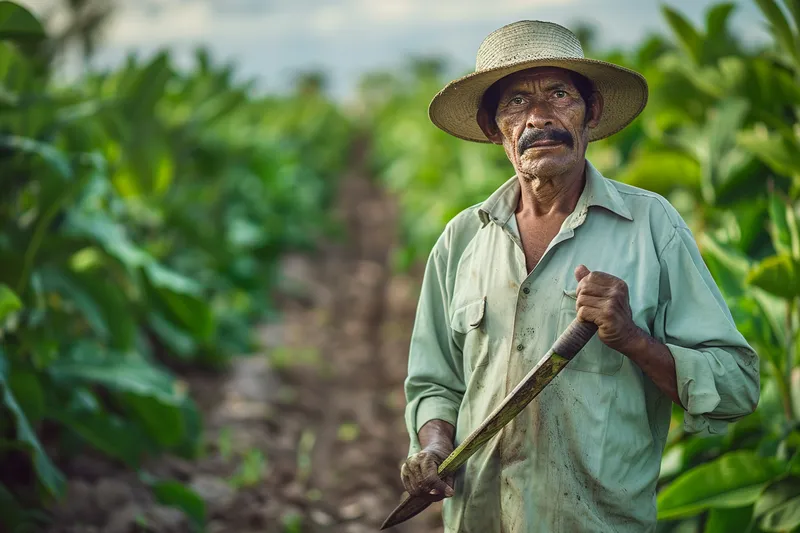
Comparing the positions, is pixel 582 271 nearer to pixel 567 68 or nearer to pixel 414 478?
pixel 567 68

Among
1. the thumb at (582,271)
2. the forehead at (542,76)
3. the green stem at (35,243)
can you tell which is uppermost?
the green stem at (35,243)

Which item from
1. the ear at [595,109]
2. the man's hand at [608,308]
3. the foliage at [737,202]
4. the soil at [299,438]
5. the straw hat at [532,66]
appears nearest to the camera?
the man's hand at [608,308]

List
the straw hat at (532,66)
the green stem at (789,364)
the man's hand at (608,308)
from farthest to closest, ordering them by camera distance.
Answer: the green stem at (789,364) < the straw hat at (532,66) < the man's hand at (608,308)

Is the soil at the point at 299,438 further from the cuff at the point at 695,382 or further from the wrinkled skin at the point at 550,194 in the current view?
the cuff at the point at 695,382

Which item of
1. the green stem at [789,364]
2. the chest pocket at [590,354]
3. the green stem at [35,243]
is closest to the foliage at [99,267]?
the green stem at [35,243]

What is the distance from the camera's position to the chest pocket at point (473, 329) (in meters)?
1.89

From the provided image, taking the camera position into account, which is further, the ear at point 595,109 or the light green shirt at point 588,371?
the ear at point 595,109

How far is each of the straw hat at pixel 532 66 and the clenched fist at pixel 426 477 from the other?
760 mm

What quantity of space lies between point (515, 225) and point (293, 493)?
2780mm

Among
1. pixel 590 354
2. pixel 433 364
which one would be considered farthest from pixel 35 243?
pixel 590 354

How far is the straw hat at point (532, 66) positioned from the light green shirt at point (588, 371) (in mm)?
191

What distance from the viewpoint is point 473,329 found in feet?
6.21

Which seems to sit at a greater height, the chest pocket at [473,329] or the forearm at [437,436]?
the chest pocket at [473,329]

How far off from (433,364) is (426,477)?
28 centimetres
